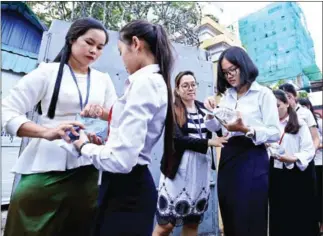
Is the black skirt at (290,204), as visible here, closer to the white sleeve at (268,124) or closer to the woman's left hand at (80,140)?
the white sleeve at (268,124)

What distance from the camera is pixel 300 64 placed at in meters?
8.21

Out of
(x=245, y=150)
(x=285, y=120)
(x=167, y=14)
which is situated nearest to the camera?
(x=245, y=150)

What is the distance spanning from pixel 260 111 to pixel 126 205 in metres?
1.23

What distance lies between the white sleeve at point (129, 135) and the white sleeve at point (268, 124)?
0.93 meters

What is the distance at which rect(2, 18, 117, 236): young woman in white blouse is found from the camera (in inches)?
51.2

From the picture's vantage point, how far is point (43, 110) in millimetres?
1402

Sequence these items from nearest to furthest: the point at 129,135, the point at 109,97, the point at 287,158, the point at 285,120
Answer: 1. the point at 129,135
2. the point at 109,97
3. the point at 287,158
4. the point at 285,120

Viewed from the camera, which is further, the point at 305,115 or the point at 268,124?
the point at 305,115

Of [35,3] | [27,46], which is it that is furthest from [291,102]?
[35,3]

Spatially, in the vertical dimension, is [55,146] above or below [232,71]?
below

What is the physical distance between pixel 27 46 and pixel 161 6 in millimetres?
2363

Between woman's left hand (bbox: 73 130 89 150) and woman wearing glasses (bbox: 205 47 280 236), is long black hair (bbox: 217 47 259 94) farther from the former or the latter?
woman's left hand (bbox: 73 130 89 150)

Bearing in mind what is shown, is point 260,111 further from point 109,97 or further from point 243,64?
point 109,97

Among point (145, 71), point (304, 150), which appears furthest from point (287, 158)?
point (145, 71)
